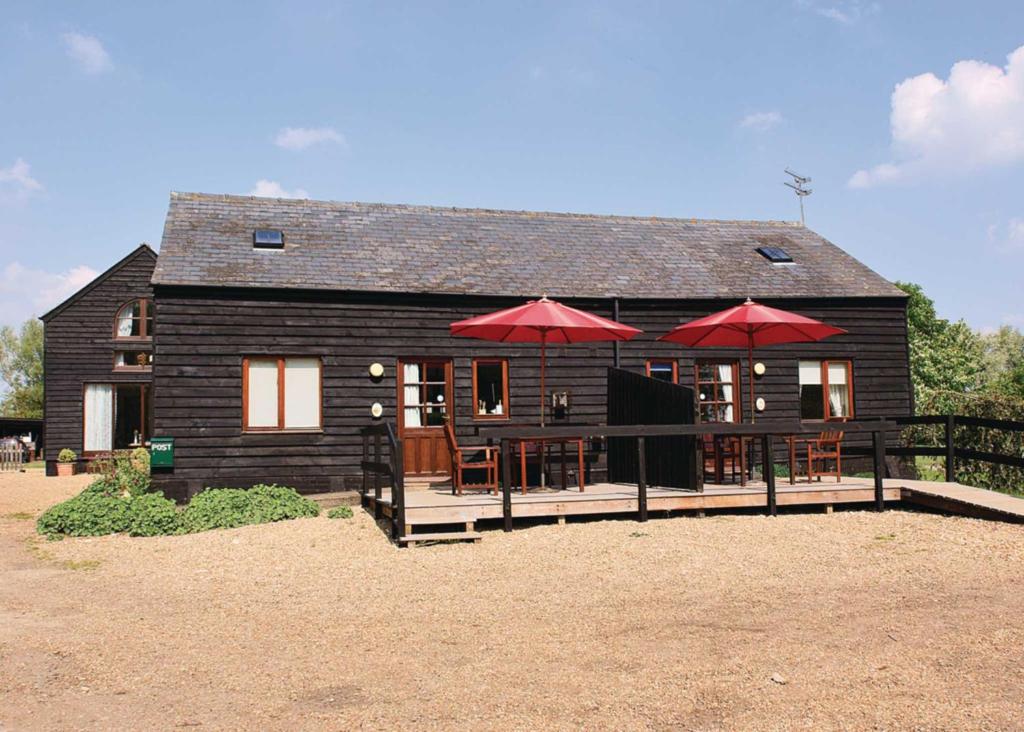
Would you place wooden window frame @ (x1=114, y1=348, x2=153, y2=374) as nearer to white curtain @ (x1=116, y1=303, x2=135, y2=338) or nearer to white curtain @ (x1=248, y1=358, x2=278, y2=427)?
white curtain @ (x1=116, y1=303, x2=135, y2=338)

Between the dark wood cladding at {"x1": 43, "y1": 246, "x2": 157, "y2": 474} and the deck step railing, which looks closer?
the dark wood cladding at {"x1": 43, "y1": 246, "x2": 157, "y2": 474}

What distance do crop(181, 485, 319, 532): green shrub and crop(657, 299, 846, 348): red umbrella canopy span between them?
5468mm

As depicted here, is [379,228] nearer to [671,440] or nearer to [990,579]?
[671,440]

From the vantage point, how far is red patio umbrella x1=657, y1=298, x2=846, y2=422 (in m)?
11.0

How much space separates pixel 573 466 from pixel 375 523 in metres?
4.10

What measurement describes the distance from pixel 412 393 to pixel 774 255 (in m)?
7.74

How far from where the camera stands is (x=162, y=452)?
12.9m

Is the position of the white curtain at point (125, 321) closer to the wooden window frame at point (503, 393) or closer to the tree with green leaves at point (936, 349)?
the wooden window frame at point (503, 393)

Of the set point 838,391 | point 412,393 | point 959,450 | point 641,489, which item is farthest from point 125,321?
point 959,450

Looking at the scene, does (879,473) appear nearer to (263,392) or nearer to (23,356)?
(263,392)

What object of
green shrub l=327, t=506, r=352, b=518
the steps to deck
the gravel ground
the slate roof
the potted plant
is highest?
the slate roof

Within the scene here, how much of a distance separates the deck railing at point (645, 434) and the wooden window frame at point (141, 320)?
17.3 m

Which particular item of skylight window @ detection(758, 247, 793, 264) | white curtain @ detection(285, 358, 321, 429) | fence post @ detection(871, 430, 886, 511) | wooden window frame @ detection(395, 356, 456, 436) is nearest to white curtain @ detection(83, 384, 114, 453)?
white curtain @ detection(285, 358, 321, 429)

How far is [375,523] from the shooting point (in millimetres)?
10594
